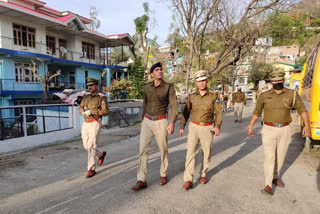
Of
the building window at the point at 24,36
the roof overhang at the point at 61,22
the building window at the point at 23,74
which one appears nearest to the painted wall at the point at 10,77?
the building window at the point at 23,74

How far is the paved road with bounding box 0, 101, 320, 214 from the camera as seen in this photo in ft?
10.2

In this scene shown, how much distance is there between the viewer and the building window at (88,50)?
23711 millimetres

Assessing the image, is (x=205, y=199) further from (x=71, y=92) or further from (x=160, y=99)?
(x=71, y=92)

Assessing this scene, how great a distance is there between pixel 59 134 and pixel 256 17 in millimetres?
14168

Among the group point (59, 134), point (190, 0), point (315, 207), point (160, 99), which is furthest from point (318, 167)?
point (190, 0)

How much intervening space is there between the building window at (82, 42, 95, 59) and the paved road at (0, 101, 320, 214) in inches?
766

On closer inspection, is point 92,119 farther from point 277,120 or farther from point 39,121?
point 39,121

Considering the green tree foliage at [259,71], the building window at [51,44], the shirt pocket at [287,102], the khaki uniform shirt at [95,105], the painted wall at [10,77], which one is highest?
the building window at [51,44]

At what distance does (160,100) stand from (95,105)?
140 cm

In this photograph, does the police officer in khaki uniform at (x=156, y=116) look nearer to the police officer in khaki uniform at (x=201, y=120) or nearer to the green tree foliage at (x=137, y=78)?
the police officer in khaki uniform at (x=201, y=120)

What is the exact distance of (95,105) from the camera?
14.0 feet

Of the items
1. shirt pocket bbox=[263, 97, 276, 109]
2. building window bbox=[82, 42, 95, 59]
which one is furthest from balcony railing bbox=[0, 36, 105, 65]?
shirt pocket bbox=[263, 97, 276, 109]

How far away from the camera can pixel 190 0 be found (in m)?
15.7

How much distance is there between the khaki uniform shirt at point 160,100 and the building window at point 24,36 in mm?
18123
